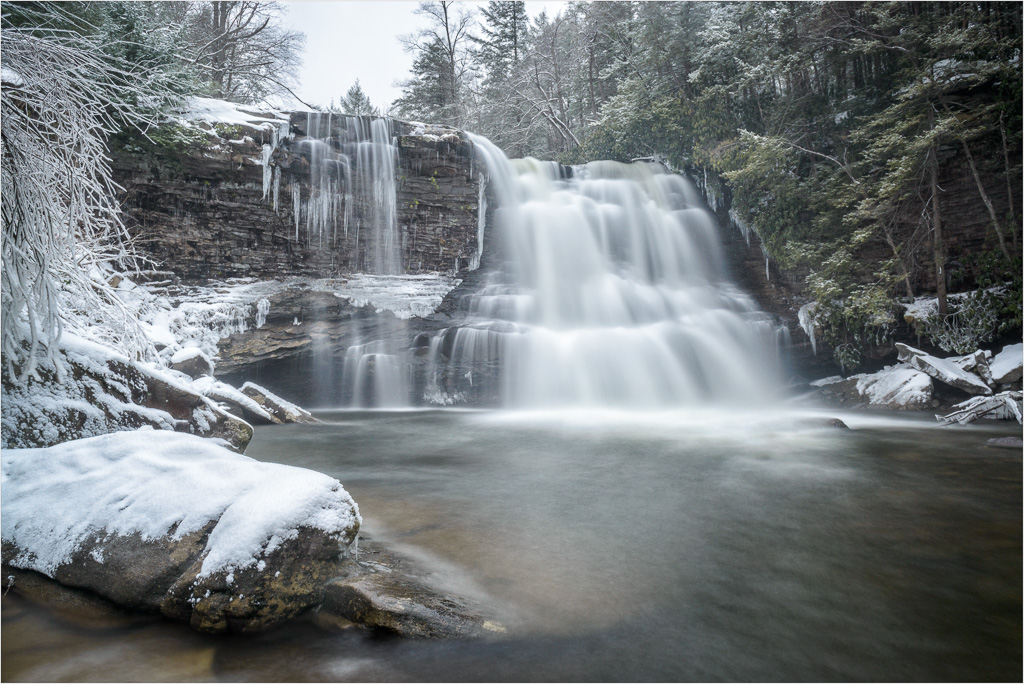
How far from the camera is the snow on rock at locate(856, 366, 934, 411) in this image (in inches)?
336

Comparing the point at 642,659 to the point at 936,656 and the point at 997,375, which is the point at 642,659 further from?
the point at 997,375

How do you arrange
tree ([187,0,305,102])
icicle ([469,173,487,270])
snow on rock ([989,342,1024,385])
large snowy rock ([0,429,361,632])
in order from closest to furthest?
large snowy rock ([0,429,361,632]) → snow on rock ([989,342,1024,385]) → icicle ([469,173,487,270]) → tree ([187,0,305,102])

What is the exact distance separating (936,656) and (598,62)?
22.5 m

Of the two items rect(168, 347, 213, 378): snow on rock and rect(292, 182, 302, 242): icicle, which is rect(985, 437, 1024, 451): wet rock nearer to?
rect(168, 347, 213, 378): snow on rock

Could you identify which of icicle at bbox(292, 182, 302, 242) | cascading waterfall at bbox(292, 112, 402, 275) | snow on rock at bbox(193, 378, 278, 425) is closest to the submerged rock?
snow on rock at bbox(193, 378, 278, 425)

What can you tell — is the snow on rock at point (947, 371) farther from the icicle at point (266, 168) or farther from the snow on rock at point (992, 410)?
the icicle at point (266, 168)

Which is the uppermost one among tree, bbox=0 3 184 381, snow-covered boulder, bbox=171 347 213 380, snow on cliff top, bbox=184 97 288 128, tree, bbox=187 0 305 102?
tree, bbox=187 0 305 102

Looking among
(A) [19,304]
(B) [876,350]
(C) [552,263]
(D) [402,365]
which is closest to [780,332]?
(B) [876,350]

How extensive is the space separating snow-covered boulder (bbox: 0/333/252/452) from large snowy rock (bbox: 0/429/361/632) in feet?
1.75

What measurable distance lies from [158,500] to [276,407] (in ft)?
20.3

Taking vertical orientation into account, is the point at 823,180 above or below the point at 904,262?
above

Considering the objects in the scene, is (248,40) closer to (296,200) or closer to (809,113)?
(296,200)

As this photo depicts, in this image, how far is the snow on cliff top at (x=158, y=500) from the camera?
7.45 feet

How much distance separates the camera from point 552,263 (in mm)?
12664
